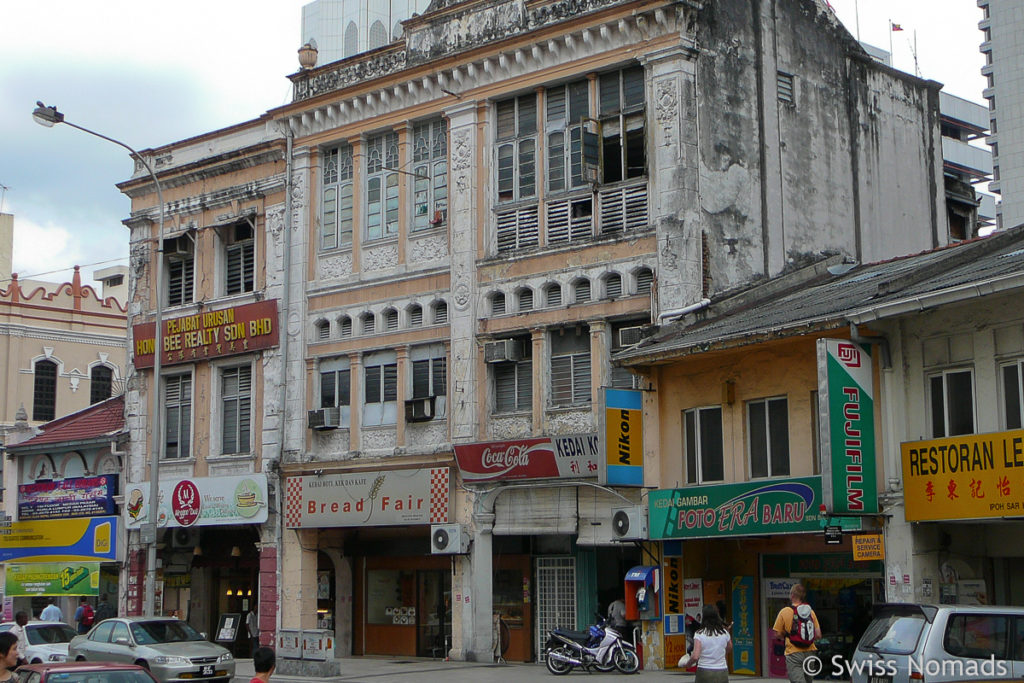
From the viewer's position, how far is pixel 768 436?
23.5m

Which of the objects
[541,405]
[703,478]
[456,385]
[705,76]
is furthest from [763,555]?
[705,76]

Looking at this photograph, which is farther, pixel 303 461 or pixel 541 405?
pixel 303 461

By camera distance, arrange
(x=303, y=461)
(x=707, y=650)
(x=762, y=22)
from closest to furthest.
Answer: (x=707, y=650) → (x=762, y=22) → (x=303, y=461)

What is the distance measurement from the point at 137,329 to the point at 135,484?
4215mm

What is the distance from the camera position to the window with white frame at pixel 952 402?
20.4m

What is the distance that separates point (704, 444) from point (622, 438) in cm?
151

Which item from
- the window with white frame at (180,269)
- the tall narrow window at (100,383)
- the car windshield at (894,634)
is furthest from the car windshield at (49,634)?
the tall narrow window at (100,383)

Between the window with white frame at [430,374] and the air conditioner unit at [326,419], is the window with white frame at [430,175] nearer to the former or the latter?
the window with white frame at [430,374]

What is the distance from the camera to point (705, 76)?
26.1 m

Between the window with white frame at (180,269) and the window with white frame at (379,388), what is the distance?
711cm

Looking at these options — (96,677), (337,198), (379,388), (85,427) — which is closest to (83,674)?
(96,677)

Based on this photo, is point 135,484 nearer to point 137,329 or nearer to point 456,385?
point 137,329

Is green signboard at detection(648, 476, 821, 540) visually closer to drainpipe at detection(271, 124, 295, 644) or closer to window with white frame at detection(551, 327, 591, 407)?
window with white frame at detection(551, 327, 591, 407)

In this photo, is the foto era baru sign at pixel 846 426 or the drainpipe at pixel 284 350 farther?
the drainpipe at pixel 284 350
